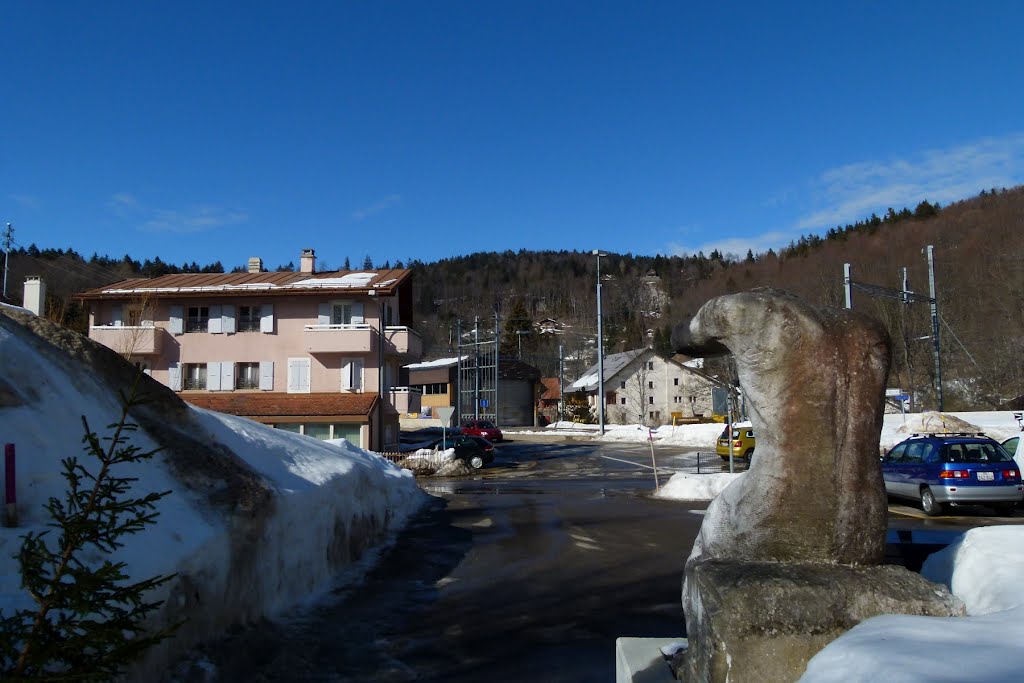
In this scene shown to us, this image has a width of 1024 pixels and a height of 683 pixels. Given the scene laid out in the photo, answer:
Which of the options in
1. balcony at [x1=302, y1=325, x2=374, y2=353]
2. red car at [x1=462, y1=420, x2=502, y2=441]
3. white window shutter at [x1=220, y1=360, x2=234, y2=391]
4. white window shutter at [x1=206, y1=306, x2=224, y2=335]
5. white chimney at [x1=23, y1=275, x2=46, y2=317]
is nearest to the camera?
white chimney at [x1=23, y1=275, x2=46, y2=317]

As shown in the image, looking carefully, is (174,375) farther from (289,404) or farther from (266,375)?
(289,404)

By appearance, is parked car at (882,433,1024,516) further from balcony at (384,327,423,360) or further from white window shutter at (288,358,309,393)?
white window shutter at (288,358,309,393)

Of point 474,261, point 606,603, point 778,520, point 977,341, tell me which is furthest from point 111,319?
point 474,261

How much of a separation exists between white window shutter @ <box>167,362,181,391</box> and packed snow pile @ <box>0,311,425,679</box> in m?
30.2

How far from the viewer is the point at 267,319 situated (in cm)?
3762

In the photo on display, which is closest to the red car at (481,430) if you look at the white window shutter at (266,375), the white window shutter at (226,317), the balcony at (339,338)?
the balcony at (339,338)

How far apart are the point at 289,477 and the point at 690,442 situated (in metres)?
41.3

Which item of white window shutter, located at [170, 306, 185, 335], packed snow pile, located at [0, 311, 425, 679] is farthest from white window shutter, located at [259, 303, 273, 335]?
packed snow pile, located at [0, 311, 425, 679]

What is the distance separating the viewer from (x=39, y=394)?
6801 millimetres

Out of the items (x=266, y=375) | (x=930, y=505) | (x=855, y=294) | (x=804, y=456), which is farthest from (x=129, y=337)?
(x=855, y=294)

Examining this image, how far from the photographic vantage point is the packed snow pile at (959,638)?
293cm

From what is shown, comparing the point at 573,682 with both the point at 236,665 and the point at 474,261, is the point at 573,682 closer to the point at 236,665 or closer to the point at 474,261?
the point at 236,665

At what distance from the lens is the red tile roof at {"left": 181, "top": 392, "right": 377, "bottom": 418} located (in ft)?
112

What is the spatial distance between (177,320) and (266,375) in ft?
17.6
